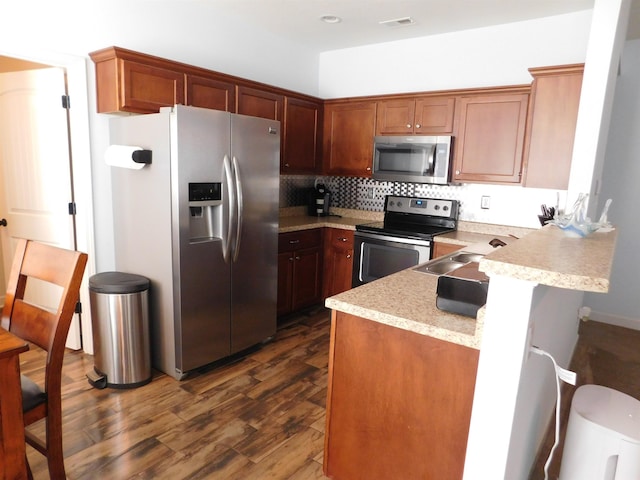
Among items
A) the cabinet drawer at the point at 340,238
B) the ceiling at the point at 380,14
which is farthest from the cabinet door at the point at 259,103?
the cabinet drawer at the point at 340,238

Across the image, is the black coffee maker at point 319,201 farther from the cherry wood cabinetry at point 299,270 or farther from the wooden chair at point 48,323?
the wooden chair at point 48,323

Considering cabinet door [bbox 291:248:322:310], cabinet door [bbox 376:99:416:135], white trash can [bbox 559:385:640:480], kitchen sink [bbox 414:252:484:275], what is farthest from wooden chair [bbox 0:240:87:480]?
cabinet door [bbox 376:99:416:135]

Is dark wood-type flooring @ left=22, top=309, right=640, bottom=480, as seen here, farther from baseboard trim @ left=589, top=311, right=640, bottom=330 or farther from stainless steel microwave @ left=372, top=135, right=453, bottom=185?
stainless steel microwave @ left=372, top=135, right=453, bottom=185

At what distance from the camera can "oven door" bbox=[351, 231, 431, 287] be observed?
11.6ft

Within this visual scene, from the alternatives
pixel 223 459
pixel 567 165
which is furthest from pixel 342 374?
pixel 567 165

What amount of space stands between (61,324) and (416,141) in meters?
3.17

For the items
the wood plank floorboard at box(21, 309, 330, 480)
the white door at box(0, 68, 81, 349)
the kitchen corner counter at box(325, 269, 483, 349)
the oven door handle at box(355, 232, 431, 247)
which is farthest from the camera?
the oven door handle at box(355, 232, 431, 247)

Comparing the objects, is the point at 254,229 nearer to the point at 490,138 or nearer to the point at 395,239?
the point at 395,239

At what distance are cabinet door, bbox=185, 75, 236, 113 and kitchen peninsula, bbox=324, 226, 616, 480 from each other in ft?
6.78

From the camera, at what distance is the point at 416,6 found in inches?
128

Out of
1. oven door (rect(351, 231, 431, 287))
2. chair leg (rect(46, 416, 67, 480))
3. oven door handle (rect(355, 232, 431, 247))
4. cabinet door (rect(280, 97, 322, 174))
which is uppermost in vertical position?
cabinet door (rect(280, 97, 322, 174))

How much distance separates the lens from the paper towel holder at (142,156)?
8.38ft

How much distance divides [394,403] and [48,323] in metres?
1.34

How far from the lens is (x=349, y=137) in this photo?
4258 millimetres
